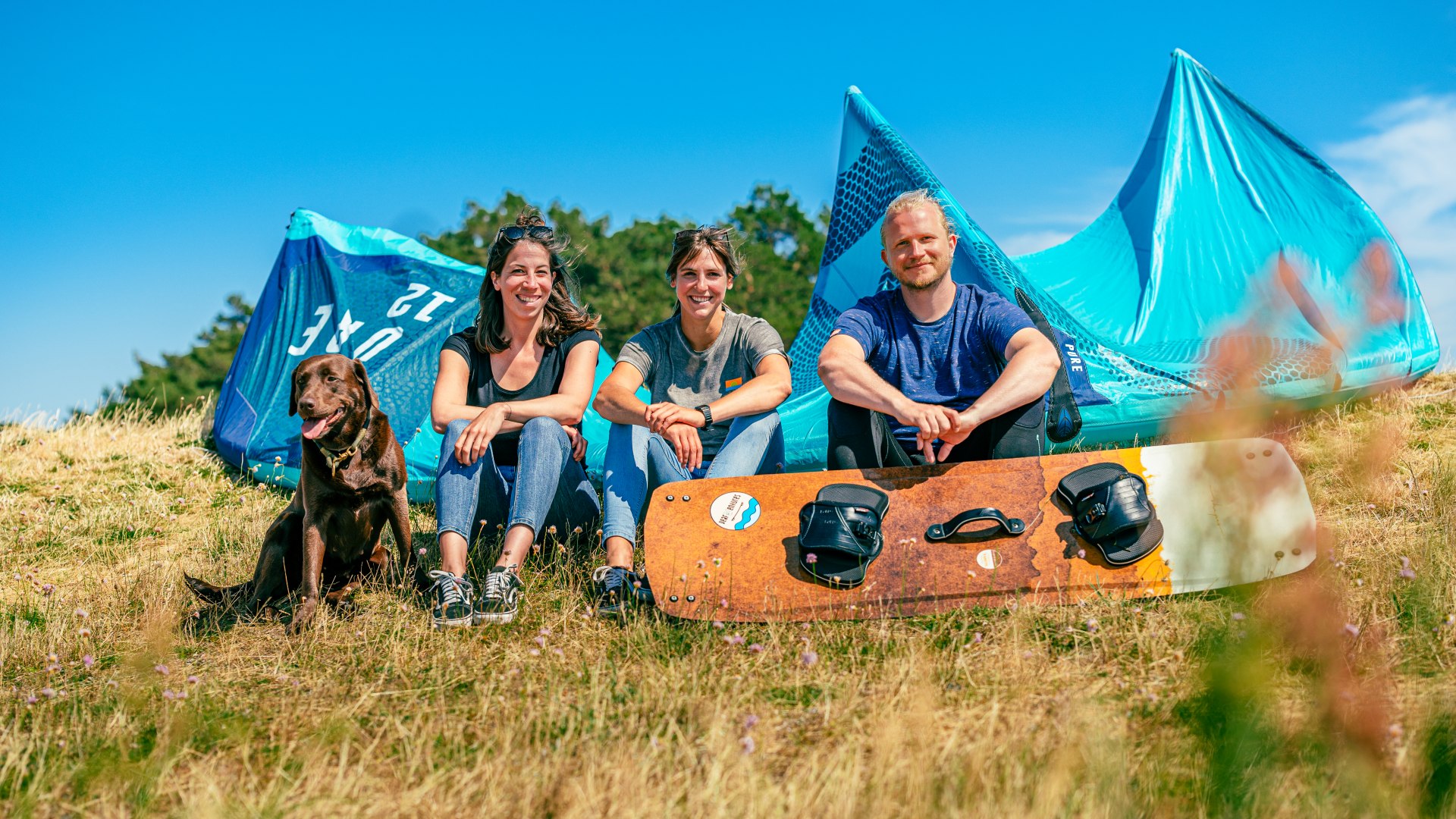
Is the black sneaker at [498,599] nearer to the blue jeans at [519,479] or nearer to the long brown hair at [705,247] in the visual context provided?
the blue jeans at [519,479]

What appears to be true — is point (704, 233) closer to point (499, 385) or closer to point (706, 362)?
point (706, 362)

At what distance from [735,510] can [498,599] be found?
0.85 meters

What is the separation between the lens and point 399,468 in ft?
11.6

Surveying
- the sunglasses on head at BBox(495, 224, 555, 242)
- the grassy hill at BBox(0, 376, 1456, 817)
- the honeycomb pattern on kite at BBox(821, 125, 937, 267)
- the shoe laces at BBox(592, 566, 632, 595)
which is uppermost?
the honeycomb pattern on kite at BBox(821, 125, 937, 267)

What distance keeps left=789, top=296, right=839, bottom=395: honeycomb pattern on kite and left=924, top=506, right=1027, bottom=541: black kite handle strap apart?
3.40 metres

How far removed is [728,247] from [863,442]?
0.99m

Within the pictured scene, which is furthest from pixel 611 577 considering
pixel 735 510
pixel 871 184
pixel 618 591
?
pixel 871 184

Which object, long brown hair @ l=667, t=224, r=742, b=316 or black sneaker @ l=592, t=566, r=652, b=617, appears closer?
black sneaker @ l=592, t=566, r=652, b=617

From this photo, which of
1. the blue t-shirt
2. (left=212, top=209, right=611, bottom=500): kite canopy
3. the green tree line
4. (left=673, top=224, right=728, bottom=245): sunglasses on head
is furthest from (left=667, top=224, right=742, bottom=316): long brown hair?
the green tree line

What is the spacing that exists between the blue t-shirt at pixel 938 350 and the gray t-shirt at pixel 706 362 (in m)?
0.41

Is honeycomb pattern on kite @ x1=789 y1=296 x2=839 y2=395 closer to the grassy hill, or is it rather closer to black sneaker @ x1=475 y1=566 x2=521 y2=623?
the grassy hill

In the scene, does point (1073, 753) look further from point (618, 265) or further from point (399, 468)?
point (618, 265)

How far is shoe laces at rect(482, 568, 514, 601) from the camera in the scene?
3066mm

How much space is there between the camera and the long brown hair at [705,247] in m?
3.64
